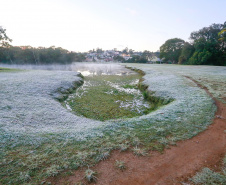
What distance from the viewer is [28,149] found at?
5914mm

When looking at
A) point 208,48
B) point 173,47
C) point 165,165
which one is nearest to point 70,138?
point 165,165

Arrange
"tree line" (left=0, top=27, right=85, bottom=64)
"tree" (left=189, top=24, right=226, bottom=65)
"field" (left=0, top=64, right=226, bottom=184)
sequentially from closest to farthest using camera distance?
"field" (left=0, top=64, right=226, bottom=184) → "tree" (left=189, top=24, right=226, bottom=65) → "tree line" (left=0, top=27, right=85, bottom=64)

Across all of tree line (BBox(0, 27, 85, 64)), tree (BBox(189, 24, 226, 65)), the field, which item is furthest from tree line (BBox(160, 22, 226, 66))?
tree line (BBox(0, 27, 85, 64))

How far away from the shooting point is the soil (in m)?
4.41

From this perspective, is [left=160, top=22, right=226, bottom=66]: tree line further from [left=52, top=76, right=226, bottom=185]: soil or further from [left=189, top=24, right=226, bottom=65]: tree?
[left=52, top=76, right=226, bottom=185]: soil

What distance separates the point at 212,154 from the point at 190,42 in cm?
7759

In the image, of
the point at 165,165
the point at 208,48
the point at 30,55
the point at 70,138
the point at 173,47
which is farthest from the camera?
the point at 173,47

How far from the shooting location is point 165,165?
5.01 m

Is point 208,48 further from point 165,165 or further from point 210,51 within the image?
point 165,165

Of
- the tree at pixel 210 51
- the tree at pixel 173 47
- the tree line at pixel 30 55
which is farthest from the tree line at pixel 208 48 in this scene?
the tree line at pixel 30 55

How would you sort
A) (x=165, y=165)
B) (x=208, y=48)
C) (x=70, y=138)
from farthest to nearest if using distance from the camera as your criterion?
(x=208, y=48), (x=70, y=138), (x=165, y=165)

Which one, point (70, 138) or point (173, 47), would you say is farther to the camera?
point (173, 47)

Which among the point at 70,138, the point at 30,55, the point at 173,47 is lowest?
the point at 70,138

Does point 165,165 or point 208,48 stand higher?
point 208,48
